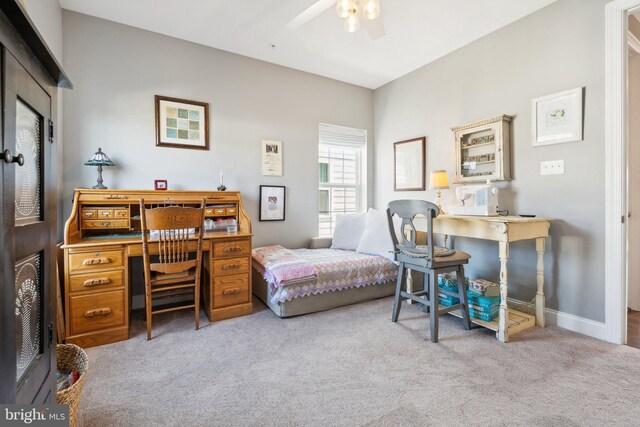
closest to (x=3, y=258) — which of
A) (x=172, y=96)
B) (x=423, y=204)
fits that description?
(x=423, y=204)

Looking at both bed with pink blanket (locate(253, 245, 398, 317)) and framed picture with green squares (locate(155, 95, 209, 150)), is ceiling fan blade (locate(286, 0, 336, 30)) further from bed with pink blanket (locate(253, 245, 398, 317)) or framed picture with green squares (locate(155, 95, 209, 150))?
bed with pink blanket (locate(253, 245, 398, 317))

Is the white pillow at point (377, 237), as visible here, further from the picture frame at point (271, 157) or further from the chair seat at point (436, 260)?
the picture frame at point (271, 157)

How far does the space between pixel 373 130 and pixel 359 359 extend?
3276 millimetres

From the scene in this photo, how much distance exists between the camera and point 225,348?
2113 mm

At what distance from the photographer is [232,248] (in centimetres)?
265

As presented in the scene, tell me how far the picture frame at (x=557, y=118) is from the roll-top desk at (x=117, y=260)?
2644 millimetres

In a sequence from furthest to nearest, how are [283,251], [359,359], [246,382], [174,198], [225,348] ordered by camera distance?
[283,251] < [174,198] < [225,348] < [359,359] < [246,382]

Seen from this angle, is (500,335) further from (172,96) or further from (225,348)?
(172,96)

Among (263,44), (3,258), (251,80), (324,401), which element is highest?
(263,44)

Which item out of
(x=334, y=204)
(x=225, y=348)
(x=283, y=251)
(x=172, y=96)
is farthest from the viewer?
(x=334, y=204)

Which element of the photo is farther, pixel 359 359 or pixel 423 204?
pixel 423 204

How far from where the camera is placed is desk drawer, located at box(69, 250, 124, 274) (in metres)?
2.11

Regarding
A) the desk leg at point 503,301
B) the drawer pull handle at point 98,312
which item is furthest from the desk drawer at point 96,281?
the desk leg at point 503,301

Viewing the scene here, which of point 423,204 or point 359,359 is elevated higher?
point 423,204
